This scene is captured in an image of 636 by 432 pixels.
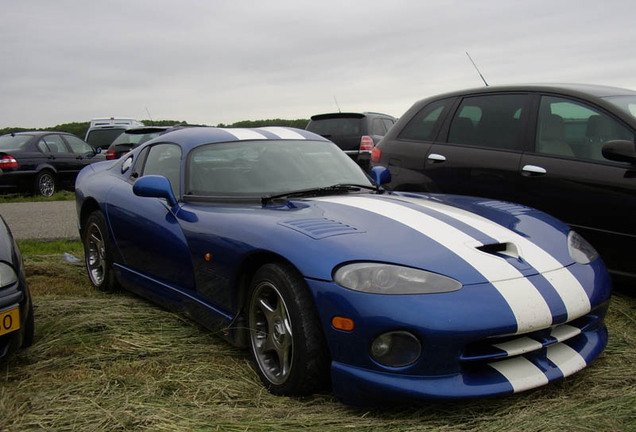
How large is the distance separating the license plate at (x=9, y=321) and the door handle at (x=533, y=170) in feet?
10.9

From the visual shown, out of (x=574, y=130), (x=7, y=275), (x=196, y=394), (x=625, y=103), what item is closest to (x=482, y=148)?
(x=574, y=130)

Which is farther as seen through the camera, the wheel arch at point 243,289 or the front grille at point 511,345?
the wheel arch at point 243,289

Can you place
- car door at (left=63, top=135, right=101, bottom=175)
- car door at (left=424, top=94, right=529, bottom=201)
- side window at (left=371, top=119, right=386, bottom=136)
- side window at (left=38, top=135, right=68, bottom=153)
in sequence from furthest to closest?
1. car door at (left=63, top=135, right=101, bottom=175)
2. side window at (left=38, top=135, right=68, bottom=153)
3. side window at (left=371, top=119, right=386, bottom=136)
4. car door at (left=424, top=94, right=529, bottom=201)

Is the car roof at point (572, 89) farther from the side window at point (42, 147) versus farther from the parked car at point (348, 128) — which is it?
the side window at point (42, 147)

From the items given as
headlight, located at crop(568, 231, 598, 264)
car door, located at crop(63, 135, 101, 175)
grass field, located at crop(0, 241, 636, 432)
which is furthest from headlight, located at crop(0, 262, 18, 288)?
car door, located at crop(63, 135, 101, 175)

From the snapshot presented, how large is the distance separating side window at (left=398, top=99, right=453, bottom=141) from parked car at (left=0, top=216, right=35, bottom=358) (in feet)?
10.8

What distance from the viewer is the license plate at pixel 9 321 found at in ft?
10.2

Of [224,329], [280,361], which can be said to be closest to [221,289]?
[224,329]

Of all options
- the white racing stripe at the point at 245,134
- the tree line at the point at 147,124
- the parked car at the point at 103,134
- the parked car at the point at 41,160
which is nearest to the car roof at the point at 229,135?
the white racing stripe at the point at 245,134

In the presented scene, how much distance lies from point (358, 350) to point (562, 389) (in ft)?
3.22

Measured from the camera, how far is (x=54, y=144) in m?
13.6

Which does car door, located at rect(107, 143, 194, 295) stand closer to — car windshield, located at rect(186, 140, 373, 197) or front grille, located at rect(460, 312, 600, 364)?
car windshield, located at rect(186, 140, 373, 197)

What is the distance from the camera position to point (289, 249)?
113 inches

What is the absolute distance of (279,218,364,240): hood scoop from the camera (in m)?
2.89
